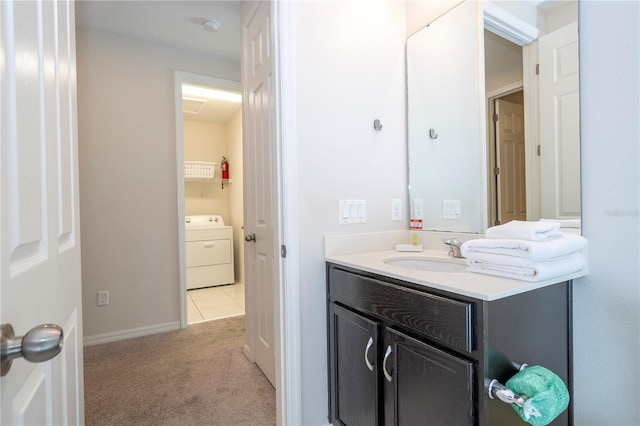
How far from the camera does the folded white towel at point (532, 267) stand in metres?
0.91

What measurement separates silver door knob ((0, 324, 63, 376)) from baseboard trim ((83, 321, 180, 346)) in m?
2.63

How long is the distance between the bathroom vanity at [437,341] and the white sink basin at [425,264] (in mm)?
113

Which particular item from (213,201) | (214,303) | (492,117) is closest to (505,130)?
(492,117)

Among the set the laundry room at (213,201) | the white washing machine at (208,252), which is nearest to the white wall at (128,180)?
the laundry room at (213,201)

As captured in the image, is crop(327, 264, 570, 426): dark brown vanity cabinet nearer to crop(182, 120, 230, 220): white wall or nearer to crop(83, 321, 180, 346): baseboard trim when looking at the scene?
crop(83, 321, 180, 346): baseboard trim

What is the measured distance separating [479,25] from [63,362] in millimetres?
1935

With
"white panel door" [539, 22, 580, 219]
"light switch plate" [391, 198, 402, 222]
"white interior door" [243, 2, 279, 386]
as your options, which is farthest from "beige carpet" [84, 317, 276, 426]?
"white panel door" [539, 22, 580, 219]

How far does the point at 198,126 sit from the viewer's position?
4797mm

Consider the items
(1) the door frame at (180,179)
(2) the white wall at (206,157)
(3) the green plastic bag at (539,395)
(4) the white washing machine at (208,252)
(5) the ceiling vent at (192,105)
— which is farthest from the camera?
(2) the white wall at (206,157)

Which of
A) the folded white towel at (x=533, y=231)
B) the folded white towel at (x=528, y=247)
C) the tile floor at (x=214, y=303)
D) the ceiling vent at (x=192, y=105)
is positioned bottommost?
the tile floor at (x=214, y=303)

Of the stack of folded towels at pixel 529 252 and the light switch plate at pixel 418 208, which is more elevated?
the light switch plate at pixel 418 208

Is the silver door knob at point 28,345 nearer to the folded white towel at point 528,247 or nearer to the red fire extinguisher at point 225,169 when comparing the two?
the folded white towel at point 528,247

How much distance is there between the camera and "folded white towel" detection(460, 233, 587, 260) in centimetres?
91

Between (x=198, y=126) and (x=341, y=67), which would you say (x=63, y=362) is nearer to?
(x=341, y=67)
